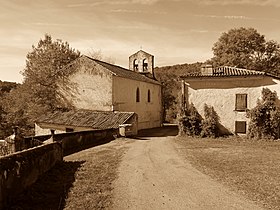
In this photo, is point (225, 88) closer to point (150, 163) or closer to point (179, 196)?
point (150, 163)

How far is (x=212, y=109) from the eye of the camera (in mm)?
24922

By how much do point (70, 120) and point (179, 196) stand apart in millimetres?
21360

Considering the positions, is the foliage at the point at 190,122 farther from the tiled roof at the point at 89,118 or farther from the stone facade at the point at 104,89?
the stone facade at the point at 104,89

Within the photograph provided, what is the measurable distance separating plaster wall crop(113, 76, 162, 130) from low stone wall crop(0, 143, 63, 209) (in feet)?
62.8

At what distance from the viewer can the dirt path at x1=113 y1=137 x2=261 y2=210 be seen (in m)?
7.94

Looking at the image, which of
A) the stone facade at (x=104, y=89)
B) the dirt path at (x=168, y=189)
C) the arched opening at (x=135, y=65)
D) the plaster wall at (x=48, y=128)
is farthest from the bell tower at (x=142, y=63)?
the dirt path at (x=168, y=189)

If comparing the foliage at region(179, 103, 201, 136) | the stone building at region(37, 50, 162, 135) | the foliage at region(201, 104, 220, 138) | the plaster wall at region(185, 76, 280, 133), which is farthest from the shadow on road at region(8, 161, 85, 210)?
the stone building at region(37, 50, 162, 135)

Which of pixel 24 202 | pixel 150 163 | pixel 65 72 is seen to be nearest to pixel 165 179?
pixel 150 163

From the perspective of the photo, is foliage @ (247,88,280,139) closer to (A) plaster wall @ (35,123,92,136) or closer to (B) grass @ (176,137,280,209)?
(B) grass @ (176,137,280,209)

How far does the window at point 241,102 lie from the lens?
24109 millimetres

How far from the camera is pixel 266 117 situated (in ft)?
A: 75.7

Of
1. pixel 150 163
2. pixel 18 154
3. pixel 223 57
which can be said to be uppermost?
pixel 223 57

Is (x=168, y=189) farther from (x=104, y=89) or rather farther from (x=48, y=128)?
(x=48, y=128)

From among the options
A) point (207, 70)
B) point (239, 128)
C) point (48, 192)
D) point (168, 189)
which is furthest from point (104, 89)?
point (168, 189)
